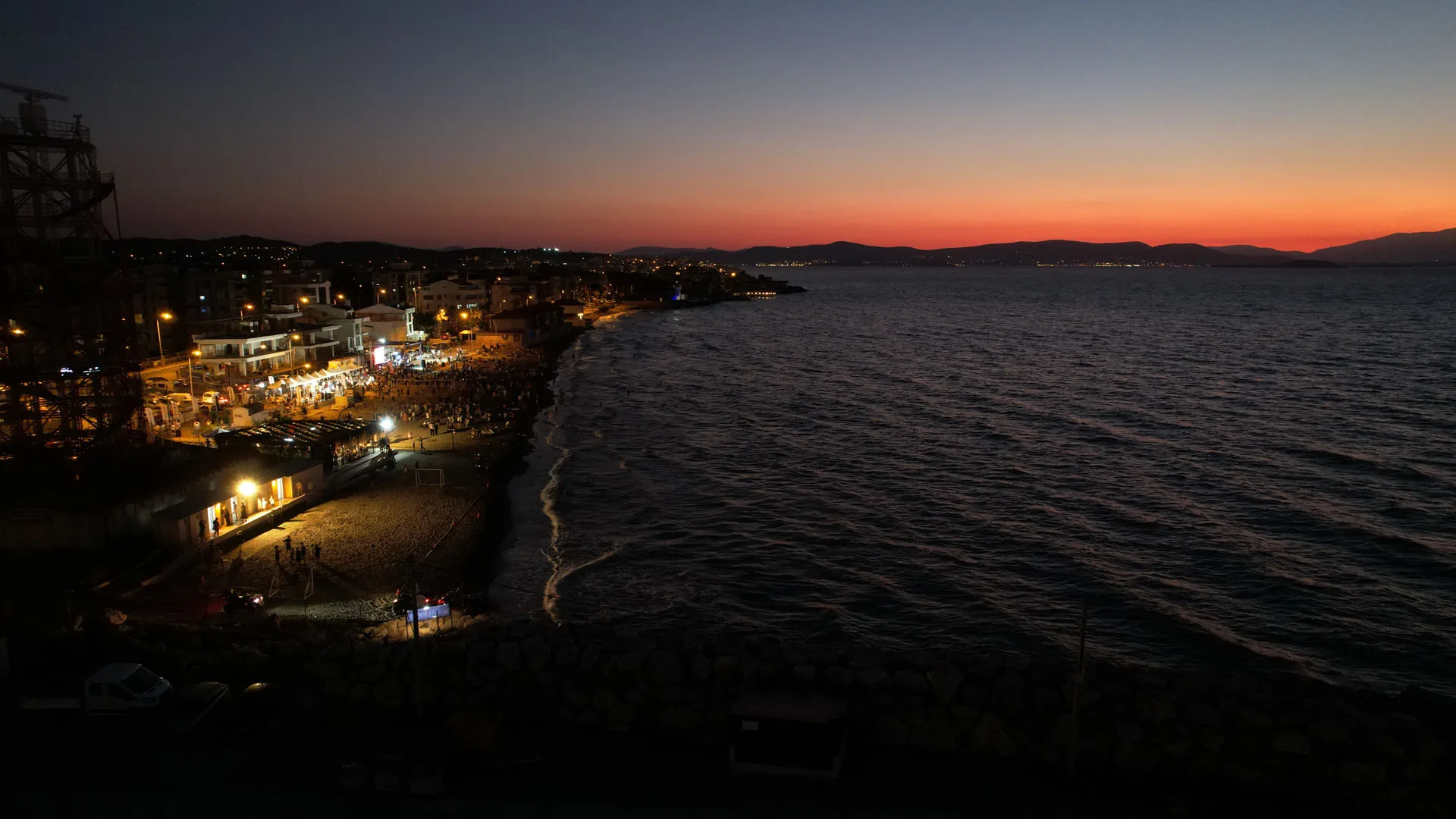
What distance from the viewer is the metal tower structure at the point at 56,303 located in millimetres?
18094

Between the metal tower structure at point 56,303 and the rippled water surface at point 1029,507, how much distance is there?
10177mm

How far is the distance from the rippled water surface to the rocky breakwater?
18.2ft

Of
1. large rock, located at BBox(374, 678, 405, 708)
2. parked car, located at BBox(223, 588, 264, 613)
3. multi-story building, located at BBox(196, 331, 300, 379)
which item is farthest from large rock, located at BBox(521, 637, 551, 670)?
multi-story building, located at BBox(196, 331, 300, 379)

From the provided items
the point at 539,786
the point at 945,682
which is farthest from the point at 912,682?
the point at 539,786

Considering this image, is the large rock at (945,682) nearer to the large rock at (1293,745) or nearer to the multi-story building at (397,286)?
the large rock at (1293,745)

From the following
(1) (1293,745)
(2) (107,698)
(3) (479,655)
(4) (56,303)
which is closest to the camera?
(1) (1293,745)

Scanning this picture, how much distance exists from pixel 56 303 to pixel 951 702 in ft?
65.5

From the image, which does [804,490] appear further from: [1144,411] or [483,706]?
[1144,411]

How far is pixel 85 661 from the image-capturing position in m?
11.6

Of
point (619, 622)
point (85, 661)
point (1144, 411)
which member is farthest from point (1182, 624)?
point (1144, 411)

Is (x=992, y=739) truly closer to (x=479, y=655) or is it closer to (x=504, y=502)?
(x=479, y=655)

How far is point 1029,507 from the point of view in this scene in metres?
25.0

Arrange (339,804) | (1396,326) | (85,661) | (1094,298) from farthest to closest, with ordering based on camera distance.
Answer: (1094,298) → (1396,326) → (85,661) → (339,804)

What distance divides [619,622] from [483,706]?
6151 mm
